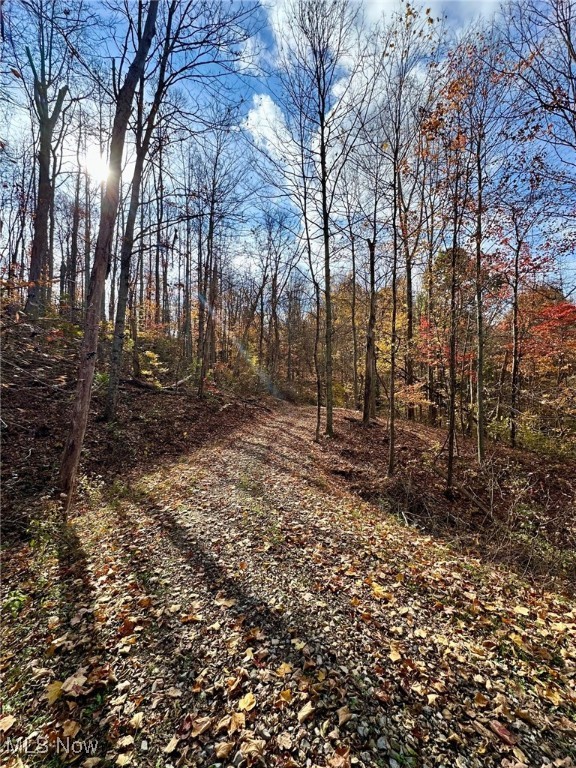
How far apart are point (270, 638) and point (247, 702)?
0.63 metres

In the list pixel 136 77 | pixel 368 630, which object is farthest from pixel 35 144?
pixel 368 630

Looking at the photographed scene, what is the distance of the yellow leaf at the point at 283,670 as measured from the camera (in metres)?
2.78

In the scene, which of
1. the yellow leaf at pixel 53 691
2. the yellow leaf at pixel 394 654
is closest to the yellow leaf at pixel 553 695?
the yellow leaf at pixel 394 654

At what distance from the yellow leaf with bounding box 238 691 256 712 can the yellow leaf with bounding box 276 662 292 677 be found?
28 cm

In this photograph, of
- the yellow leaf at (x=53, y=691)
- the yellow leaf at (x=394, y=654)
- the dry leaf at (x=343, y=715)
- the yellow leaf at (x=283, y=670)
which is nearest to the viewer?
the dry leaf at (x=343, y=715)

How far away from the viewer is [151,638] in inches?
123

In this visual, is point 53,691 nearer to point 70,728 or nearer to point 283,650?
point 70,728

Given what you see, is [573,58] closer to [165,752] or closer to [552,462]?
[552,462]

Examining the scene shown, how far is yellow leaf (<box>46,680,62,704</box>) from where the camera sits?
Result: 2.54 metres

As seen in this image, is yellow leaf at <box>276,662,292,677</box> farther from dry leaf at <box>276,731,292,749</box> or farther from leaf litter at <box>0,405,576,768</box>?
dry leaf at <box>276,731,292,749</box>

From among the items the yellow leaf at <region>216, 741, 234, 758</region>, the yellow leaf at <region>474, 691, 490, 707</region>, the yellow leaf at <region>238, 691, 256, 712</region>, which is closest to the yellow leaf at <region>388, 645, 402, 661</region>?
the yellow leaf at <region>474, 691, 490, 707</region>

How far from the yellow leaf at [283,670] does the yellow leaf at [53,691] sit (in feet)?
5.73

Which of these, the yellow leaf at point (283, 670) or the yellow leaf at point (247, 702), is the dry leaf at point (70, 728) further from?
the yellow leaf at point (283, 670)

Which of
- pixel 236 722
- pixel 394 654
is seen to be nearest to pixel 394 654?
pixel 394 654
